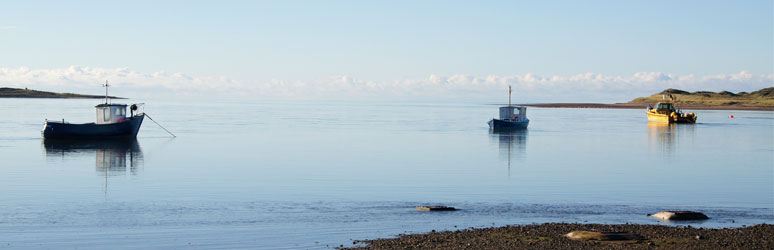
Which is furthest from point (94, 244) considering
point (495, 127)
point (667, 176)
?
point (495, 127)

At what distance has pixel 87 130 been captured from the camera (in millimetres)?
58062

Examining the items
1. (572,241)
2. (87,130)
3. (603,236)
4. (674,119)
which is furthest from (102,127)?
(674,119)

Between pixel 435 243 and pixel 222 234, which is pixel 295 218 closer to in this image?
pixel 222 234

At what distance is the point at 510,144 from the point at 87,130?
31.7 meters

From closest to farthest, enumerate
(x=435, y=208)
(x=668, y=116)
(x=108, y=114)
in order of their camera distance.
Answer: (x=435, y=208), (x=108, y=114), (x=668, y=116)

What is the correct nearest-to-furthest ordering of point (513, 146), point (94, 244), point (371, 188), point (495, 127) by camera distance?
1. point (94, 244)
2. point (371, 188)
3. point (513, 146)
4. point (495, 127)

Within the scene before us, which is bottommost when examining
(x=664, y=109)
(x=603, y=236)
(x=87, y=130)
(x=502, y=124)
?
(x=603, y=236)

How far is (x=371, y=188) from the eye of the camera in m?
29.7

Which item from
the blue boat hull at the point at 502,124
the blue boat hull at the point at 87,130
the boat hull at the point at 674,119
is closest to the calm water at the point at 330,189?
the blue boat hull at the point at 87,130

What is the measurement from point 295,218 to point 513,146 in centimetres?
3746

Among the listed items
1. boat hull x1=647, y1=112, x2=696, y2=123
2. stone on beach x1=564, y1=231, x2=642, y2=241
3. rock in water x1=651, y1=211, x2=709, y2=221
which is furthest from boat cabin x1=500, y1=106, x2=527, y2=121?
stone on beach x1=564, y1=231, x2=642, y2=241

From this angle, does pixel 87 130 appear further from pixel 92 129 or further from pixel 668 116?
pixel 668 116

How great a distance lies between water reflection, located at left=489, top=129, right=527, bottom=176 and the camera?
48.4 metres

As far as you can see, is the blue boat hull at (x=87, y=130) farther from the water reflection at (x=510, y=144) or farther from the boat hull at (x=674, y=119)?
the boat hull at (x=674, y=119)
